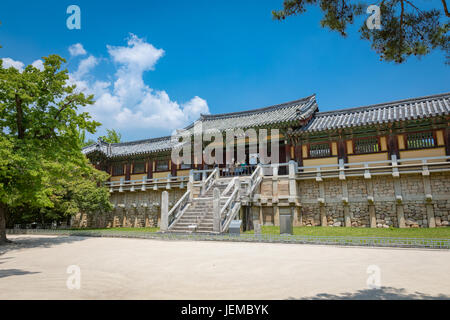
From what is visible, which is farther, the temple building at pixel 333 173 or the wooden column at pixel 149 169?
the wooden column at pixel 149 169

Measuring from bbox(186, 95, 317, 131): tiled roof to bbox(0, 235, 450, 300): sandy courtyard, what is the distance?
13.3 m

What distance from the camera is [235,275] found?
6160 mm

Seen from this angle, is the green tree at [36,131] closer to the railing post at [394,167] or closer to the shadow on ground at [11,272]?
the shadow on ground at [11,272]

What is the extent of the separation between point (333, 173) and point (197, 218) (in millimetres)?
9197

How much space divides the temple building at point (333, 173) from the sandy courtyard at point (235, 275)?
18.6ft

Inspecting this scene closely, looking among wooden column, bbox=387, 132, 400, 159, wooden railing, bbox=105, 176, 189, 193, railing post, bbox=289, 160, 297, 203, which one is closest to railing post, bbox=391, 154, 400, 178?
wooden column, bbox=387, 132, 400, 159

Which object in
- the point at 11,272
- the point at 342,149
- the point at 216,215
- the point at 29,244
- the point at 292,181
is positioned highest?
the point at 342,149

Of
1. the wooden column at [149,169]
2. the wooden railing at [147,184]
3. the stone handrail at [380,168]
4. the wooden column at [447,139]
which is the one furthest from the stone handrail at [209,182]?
the wooden column at [447,139]

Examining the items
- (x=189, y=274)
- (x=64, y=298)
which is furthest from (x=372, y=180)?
(x=64, y=298)

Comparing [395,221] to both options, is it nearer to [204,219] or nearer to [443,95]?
[443,95]

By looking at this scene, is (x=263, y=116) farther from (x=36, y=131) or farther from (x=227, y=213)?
(x=36, y=131)

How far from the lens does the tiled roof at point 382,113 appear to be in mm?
17469

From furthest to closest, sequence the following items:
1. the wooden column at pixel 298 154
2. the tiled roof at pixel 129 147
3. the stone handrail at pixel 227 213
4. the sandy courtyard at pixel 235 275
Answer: the tiled roof at pixel 129 147 → the wooden column at pixel 298 154 → the stone handrail at pixel 227 213 → the sandy courtyard at pixel 235 275

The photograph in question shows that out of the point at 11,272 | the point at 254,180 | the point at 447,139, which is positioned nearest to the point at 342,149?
the point at 447,139
